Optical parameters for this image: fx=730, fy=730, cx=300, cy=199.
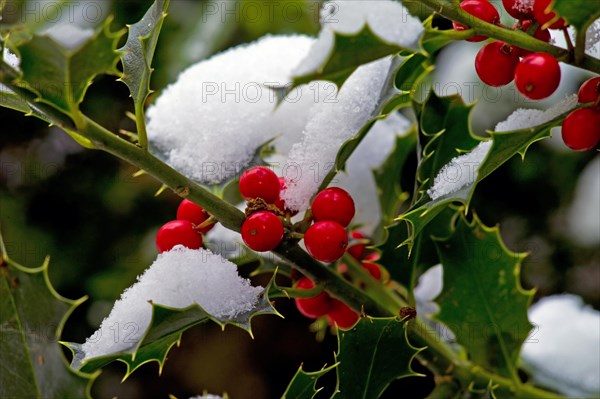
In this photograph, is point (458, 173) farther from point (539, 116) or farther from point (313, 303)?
point (313, 303)

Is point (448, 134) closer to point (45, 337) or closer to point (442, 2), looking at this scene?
point (442, 2)

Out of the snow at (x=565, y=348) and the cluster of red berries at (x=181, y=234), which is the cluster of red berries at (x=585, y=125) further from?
the snow at (x=565, y=348)

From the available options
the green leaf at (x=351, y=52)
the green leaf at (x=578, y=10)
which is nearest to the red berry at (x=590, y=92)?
the green leaf at (x=578, y=10)

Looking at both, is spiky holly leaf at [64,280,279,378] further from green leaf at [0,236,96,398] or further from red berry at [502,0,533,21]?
red berry at [502,0,533,21]

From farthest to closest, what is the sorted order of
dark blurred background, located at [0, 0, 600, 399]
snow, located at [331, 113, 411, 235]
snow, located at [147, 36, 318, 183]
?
dark blurred background, located at [0, 0, 600, 399], snow, located at [331, 113, 411, 235], snow, located at [147, 36, 318, 183]

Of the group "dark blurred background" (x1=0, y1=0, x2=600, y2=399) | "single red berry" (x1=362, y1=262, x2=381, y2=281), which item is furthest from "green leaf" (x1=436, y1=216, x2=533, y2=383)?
"dark blurred background" (x1=0, y1=0, x2=600, y2=399)

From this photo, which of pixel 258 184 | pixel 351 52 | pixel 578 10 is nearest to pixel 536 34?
pixel 578 10
